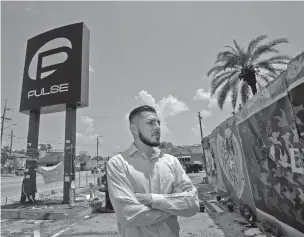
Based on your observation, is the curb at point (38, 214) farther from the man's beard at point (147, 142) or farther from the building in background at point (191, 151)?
the building in background at point (191, 151)

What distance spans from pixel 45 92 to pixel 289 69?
9.11 m

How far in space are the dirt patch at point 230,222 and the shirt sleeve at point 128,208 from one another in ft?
12.5

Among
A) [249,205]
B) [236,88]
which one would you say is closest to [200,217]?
[249,205]

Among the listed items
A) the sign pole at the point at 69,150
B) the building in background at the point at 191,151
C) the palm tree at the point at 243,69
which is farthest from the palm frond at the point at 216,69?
the building in background at the point at 191,151

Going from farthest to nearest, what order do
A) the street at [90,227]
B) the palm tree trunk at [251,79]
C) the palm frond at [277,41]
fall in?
the palm tree trunk at [251,79]
the palm frond at [277,41]
the street at [90,227]

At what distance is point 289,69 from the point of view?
3.02 meters

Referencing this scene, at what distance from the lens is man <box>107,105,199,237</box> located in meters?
1.67

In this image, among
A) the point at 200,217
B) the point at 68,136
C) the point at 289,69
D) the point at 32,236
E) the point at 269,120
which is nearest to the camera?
the point at 289,69

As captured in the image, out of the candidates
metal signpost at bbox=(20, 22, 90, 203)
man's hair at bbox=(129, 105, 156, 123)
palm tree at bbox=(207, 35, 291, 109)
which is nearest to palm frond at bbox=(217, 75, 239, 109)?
palm tree at bbox=(207, 35, 291, 109)

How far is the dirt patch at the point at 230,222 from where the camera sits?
487 cm

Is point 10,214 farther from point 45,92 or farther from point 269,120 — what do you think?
point 269,120

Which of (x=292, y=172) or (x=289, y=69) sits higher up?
(x=289, y=69)

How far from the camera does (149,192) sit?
1.79 m

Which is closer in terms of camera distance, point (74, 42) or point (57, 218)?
point (57, 218)
